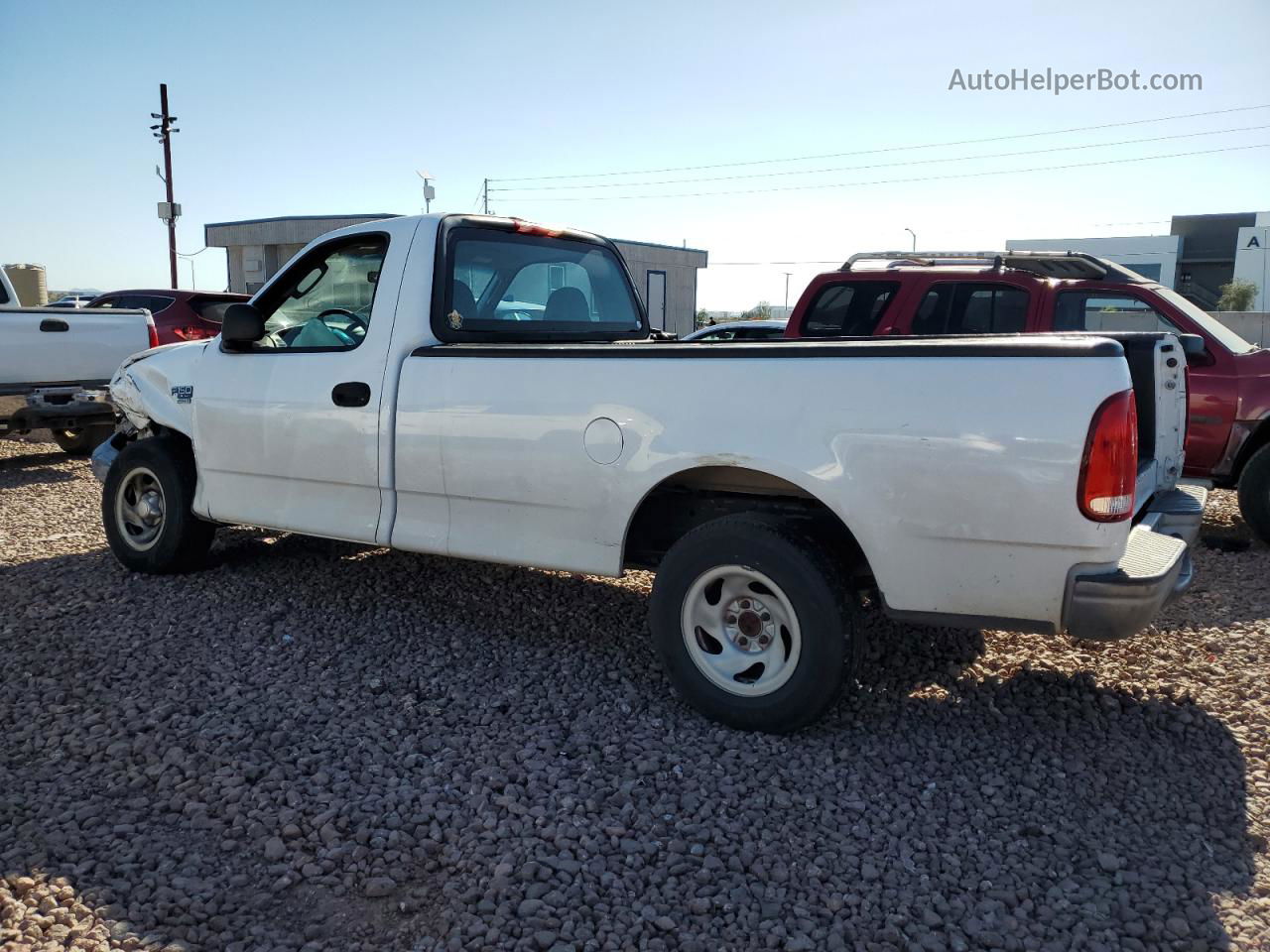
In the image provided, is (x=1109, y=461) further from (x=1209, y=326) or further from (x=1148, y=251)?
(x=1148, y=251)

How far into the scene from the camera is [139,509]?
20.2 feet

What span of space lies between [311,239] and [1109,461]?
3278 centimetres

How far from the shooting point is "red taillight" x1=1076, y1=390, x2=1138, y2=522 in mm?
3188

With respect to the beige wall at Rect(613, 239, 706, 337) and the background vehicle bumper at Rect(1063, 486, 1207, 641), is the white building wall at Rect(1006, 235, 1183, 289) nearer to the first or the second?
the beige wall at Rect(613, 239, 706, 337)

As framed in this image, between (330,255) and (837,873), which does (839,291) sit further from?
(837,873)

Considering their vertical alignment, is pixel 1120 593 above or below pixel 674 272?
below

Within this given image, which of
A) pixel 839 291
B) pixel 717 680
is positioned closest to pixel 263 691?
pixel 717 680

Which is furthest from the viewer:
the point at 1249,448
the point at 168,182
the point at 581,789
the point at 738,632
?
the point at 168,182

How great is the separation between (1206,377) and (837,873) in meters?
5.73

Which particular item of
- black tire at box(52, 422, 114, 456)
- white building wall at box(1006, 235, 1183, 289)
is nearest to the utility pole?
black tire at box(52, 422, 114, 456)

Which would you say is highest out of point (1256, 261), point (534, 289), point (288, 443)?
point (1256, 261)

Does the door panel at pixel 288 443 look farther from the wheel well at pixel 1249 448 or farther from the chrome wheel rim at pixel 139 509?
the wheel well at pixel 1249 448

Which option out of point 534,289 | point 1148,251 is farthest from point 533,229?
point 1148,251

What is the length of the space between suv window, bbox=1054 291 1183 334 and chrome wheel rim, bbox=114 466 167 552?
6259 millimetres
